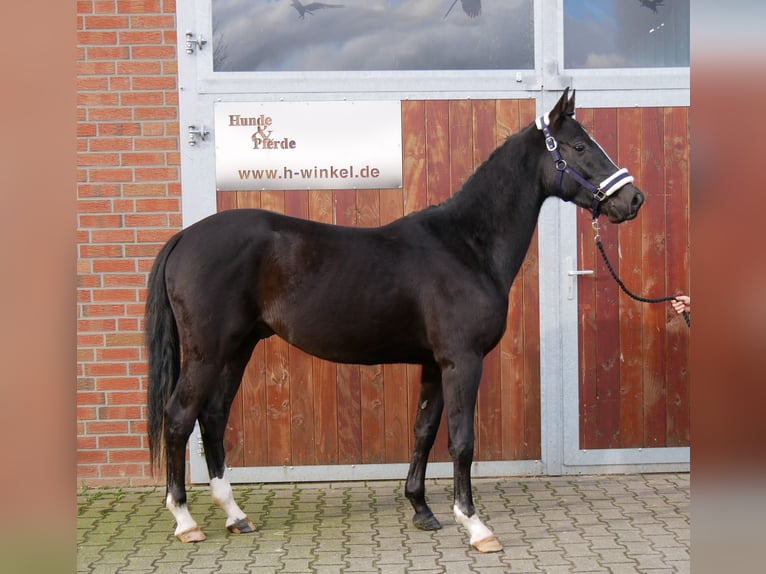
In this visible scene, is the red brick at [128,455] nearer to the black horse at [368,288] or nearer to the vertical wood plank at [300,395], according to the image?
the vertical wood plank at [300,395]

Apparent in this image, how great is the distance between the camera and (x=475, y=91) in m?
4.90

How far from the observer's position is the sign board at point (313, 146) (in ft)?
15.9

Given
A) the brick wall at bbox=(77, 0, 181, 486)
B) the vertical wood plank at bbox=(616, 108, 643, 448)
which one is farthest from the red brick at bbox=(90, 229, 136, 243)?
the vertical wood plank at bbox=(616, 108, 643, 448)

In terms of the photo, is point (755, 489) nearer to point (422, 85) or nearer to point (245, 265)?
point (245, 265)

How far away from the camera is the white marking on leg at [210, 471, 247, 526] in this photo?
394 centimetres

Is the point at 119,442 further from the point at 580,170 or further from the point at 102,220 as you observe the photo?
the point at 580,170

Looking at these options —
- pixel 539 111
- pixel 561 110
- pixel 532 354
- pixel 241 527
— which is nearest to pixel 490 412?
pixel 532 354

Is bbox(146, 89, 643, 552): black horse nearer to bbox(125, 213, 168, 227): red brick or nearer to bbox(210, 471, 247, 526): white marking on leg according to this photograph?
bbox(210, 471, 247, 526): white marking on leg

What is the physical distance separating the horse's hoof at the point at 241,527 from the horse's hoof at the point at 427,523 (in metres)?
0.84

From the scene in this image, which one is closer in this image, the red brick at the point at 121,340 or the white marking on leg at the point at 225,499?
the white marking on leg at the point at 225,499

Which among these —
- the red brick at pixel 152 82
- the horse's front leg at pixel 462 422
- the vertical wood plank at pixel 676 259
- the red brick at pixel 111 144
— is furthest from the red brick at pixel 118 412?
the vertical wood plank at pixel 676 259

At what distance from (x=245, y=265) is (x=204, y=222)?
0.33 meters

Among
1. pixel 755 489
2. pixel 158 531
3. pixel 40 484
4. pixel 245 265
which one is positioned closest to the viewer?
pixel 40 484

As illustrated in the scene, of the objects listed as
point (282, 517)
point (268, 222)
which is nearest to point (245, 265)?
point (268, 222)
